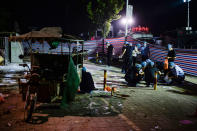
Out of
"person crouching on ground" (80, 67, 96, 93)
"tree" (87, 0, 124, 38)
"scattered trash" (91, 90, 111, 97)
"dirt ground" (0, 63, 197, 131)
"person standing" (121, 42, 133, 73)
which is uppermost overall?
"tree" (87, 0, 124, 38)

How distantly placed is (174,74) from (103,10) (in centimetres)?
2952

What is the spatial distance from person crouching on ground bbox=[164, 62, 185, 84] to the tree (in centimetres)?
2897

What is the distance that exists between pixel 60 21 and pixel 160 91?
3609 centimetres

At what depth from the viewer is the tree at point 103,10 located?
120ft

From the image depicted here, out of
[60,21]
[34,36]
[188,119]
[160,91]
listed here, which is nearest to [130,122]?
[188,119]

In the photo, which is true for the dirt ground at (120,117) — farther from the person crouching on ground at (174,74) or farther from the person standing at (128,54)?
the person standing at (128,54)

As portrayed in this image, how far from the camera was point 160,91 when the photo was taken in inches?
343

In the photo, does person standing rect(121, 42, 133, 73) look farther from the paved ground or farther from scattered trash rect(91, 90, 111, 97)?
scattered trash rect(91, 90, 111, 97)

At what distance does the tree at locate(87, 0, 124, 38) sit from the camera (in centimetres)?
3647

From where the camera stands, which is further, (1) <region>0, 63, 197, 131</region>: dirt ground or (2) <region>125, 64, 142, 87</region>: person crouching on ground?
(2) <region>125, 64, 142, 87</region>: person crouching on ground

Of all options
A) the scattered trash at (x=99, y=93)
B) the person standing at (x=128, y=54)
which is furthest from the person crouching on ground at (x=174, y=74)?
the scattered trash at (x=99, y=93)

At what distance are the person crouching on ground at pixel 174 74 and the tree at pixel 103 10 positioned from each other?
2897 centimetres

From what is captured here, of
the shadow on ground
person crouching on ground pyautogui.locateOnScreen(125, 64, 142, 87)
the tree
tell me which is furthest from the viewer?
the tree

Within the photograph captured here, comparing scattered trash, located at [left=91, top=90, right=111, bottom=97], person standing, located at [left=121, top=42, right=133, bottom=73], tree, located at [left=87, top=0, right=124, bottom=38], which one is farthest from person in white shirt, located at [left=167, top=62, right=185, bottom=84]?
tree, located at [left=87, top=0, right=124, bottom=38]
